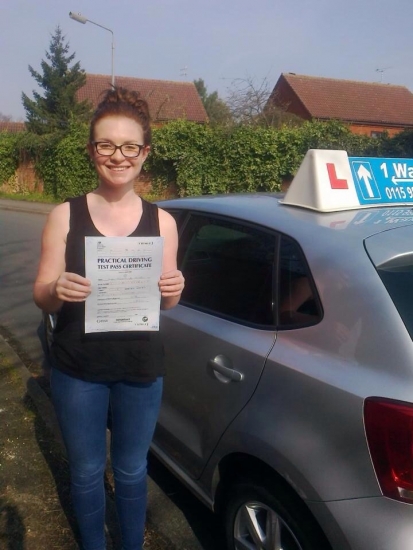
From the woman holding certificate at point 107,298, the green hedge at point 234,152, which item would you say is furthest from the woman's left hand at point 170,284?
the green hedge at point 234,152

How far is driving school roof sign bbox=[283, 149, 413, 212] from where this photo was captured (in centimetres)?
254

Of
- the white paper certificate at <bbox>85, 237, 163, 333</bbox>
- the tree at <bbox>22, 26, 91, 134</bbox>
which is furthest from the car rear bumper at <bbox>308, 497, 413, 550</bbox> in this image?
the tree at <bbox>22, 26, 91, 134</bbox>

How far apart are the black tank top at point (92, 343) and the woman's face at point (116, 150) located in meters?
0.14

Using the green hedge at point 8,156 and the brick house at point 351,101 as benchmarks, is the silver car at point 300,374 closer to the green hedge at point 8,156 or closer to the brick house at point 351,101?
the green hedge at point 8,156

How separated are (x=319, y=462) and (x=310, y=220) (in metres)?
1.03

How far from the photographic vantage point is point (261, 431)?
2.09 meters

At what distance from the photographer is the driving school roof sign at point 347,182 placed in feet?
8.32

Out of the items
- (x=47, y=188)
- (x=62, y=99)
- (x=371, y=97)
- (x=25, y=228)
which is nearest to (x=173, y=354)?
(x=25, y=228)

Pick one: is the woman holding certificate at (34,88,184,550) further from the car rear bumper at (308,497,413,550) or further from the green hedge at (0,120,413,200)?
the green hedge at (0,120,413,200)

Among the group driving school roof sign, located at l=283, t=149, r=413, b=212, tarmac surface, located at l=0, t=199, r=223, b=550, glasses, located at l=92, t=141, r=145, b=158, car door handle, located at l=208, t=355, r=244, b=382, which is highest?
glasses, located at l=92, t=141, r=145, b=158

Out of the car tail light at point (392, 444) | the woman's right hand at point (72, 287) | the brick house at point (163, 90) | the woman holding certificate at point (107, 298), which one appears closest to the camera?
the car tail light at point (392, 444)

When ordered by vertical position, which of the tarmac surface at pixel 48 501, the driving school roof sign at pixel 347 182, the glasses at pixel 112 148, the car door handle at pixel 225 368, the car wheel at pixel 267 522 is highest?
the glasses at pixel 112 148

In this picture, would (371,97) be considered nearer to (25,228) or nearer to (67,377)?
(25,228)

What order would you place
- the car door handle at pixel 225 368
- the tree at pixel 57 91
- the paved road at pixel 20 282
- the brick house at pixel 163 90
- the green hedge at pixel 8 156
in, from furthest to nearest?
the brick house at pixel 163 90 → the tree at pixel 57 91 → the green hedge at pixel 8 156 → the paved road at pixel 20 282 → the car door handle at pixel 225 368
